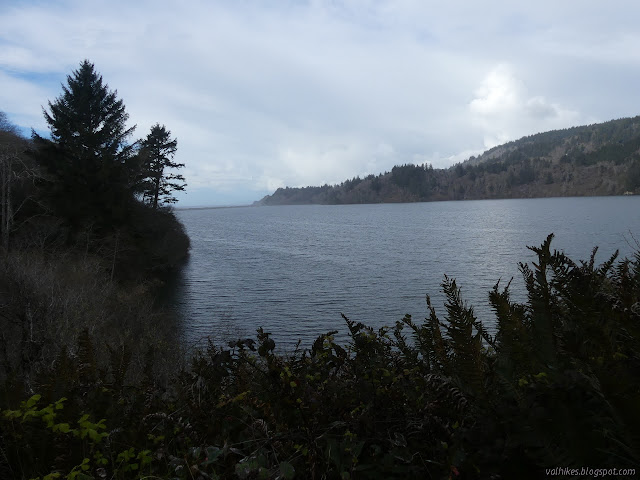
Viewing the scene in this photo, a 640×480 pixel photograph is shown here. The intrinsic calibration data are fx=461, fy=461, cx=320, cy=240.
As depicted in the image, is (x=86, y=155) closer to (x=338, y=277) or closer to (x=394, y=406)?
(x=338, y=277)

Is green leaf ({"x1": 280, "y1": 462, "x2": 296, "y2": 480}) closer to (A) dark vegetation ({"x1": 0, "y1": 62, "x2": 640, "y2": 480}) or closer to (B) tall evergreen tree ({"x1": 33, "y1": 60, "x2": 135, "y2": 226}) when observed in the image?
(A) dark vegetation ({"x1": 0, "y1": 62, "x2": 640, "y2": 480})

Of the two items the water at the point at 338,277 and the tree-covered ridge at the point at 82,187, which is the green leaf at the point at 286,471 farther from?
the tree-covered ridge at the point at 82,187

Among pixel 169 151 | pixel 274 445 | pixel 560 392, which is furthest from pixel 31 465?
pixel 169 151

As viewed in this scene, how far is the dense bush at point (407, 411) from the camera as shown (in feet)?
4.82

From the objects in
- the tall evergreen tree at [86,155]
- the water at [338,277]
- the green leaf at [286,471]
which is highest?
the tall evergreen tree at [86,155]

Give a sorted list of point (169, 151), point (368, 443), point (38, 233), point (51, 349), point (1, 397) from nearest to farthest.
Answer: point (368, 443) → point (1, 397) → point (51, 349) → point (38, 233) → point (169, 151)

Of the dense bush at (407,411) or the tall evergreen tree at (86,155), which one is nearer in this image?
the dense bush at (407,411)

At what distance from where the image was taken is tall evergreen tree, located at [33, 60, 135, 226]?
30125 mm

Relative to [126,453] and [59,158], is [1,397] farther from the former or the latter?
[59,158]

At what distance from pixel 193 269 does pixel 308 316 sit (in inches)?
810

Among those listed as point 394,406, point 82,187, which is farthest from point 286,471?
point 82,187

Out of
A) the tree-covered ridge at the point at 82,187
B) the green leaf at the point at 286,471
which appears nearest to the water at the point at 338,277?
the tree-covered ridge at the point at 82,187

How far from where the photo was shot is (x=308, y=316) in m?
26.6

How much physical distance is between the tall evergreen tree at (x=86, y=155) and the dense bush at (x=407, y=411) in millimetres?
30359
